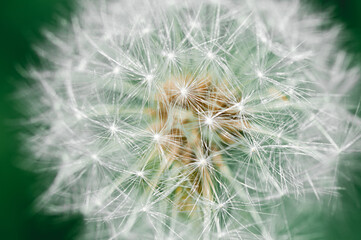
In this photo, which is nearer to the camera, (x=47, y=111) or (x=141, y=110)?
(x=141, y=110)

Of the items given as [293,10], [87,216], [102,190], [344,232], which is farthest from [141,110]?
[344,232]

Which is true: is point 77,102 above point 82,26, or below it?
below

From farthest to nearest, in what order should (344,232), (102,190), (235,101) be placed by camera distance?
1. (344,232)
2. (102,190)
3. (235,101)

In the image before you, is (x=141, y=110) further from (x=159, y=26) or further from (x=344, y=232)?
(x=344, y=232)

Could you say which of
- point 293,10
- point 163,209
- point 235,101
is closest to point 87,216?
point 163,209

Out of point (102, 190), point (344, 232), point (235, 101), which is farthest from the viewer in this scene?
point (344, 232)

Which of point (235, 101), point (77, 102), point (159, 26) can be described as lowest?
point (235, 101)

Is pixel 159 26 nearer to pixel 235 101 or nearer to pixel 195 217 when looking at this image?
pixel 235 101
